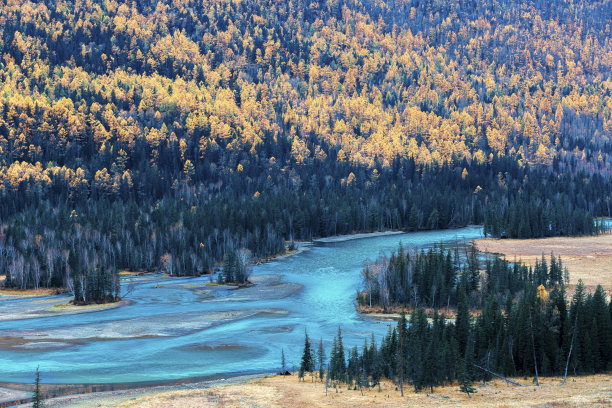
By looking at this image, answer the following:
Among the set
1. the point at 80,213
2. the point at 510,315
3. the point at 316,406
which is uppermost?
the point at 80,213

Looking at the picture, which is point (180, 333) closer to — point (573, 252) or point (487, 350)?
point (487, 350)

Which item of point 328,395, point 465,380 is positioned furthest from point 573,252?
point 328,395

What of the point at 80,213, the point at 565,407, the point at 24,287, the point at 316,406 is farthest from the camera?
the point at 80,213

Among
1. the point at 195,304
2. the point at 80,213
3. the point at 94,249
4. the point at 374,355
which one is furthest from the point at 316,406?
the point at 80,213

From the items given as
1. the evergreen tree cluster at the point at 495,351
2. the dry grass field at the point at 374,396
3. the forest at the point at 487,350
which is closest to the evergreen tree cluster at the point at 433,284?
the forest at the point at 487,350

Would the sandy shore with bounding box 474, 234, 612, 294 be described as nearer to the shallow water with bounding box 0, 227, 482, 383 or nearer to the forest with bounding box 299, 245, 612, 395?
the shallow water with bounding box 0, 227, 482, 383

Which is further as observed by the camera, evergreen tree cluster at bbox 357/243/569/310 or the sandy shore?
the sandy shore

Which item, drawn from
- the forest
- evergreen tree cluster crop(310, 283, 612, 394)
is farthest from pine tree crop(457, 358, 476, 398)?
evergreen tree cluster crop(310, 283, 612, 394)

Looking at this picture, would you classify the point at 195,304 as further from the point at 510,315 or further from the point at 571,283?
the point at 571,283
